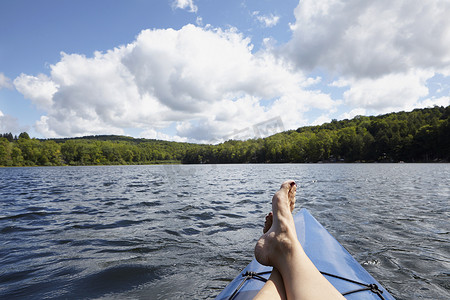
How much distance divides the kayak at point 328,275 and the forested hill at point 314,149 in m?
89.8

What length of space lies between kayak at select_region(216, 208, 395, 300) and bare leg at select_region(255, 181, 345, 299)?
34 centimetres

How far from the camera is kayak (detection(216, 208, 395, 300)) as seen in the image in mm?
2311

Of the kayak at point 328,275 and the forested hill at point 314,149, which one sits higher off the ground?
the forested hill at point 314,149

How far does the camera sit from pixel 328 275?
259 centimetres

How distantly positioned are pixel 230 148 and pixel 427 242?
103m

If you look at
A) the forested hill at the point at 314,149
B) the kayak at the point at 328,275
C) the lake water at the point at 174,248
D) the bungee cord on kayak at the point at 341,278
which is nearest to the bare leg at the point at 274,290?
the kayak at the point at 328,275

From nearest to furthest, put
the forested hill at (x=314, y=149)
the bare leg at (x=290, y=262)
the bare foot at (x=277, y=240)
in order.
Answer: the bare leg at (x=290, y=262) < the bare foot at (x=277, y=240) < the forested hill at (x=314, y=149)

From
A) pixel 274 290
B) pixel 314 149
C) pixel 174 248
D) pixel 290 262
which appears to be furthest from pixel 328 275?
pixel 314 149

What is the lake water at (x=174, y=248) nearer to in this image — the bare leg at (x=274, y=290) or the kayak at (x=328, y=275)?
the kayak at (x=328, y=275)

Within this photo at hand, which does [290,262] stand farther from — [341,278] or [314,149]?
[314,149]

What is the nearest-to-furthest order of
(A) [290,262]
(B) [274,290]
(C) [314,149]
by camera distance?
(B) [274,290]
(A) [290,262]
(C) [314,149]

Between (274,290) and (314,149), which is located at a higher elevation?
(314,149)

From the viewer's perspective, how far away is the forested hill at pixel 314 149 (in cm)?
7612

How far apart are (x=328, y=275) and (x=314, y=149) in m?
96.5
